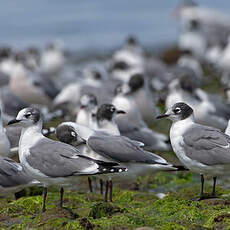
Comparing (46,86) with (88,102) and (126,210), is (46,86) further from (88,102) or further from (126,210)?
(126,210)

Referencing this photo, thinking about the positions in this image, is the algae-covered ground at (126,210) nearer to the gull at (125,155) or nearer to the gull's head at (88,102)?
the gull at (125,155)

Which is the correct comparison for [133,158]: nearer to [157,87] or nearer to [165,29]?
[157,87]

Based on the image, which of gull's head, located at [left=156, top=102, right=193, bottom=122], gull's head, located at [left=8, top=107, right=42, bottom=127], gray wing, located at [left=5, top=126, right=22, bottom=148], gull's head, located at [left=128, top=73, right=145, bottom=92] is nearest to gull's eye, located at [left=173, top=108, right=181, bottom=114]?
gull's head, located at [left=156, top=102, right=193, bottom=122]

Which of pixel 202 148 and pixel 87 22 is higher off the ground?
pixel 202 148

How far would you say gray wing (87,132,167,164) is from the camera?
7465mm

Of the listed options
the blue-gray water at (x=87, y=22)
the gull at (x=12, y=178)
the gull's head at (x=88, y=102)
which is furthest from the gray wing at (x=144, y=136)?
A: the blue-gray water at (x=87, y=22)

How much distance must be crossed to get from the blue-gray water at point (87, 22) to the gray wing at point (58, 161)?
31335 mm

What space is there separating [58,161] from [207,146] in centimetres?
186

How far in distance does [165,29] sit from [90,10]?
43.5 ft

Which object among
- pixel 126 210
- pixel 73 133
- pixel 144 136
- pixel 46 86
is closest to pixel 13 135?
pixel 73 133

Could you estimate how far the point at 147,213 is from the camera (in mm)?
6723

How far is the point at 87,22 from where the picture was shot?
167ft

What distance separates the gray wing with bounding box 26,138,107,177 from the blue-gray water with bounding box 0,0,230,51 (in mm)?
31335

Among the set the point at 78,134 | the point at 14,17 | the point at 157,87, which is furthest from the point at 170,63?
the point at 14,17
